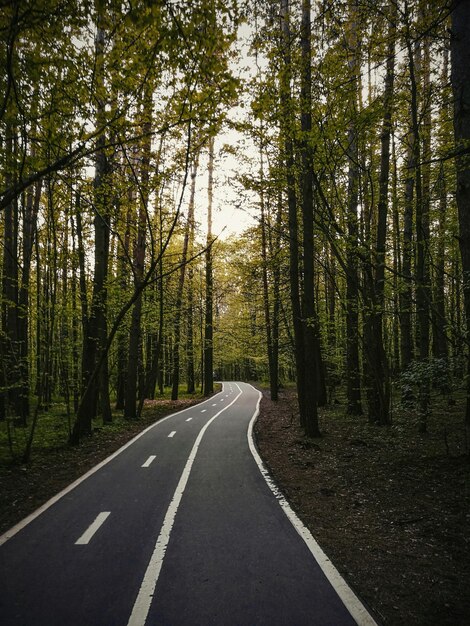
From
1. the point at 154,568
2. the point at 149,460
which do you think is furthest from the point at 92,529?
the point at 149,460

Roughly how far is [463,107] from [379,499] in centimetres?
715

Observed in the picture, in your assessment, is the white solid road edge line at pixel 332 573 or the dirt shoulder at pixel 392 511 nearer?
the white solid road edge line at pixel 332 573

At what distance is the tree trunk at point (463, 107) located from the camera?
17.7ft

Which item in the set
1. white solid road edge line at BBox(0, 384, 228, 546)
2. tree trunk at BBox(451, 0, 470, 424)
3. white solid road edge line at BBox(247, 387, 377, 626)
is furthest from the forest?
white solid road edge line at BBox(247, 387, 377, 626)

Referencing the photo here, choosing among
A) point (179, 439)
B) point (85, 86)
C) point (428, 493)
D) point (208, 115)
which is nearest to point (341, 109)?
point (208, 115)

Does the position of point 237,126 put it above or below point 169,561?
above

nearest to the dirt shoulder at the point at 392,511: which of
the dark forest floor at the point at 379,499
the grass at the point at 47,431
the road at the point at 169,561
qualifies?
the dark forest floor at the point at 379,499

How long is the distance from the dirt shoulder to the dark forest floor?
13 mm

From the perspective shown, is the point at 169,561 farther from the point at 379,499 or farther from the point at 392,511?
the point at 379,499

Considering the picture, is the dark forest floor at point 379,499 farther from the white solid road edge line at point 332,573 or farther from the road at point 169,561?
the road at point 169,561

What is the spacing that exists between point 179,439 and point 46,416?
32.7 feet

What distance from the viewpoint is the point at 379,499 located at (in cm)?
620

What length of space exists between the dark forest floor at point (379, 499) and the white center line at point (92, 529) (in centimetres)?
143

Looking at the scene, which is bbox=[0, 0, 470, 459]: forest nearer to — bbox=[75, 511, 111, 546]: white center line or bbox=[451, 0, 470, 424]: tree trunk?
bbox=[451, 0, 470, 424]: tree trunk
